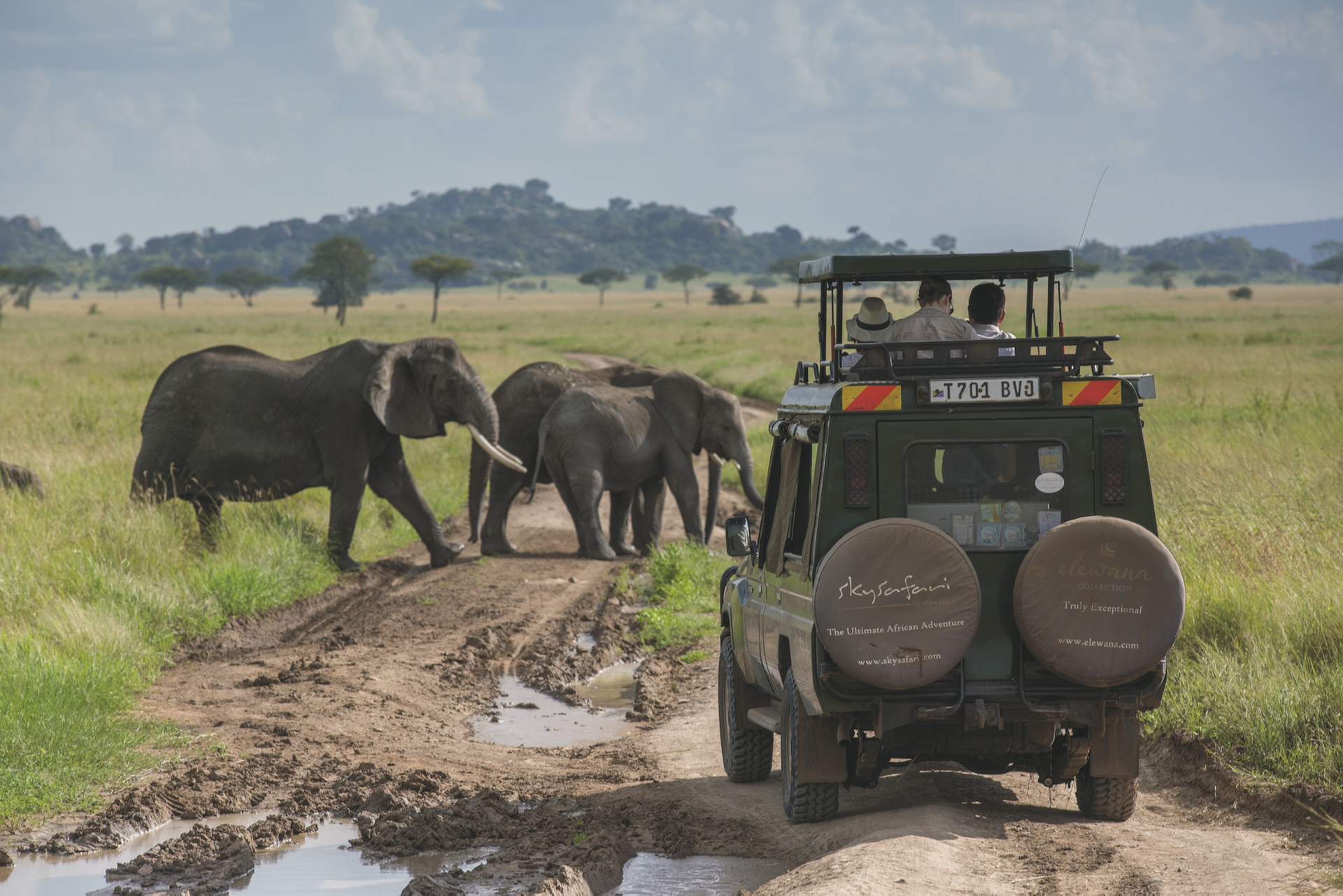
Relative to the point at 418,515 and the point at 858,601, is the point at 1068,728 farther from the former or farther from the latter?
the point at 418,515

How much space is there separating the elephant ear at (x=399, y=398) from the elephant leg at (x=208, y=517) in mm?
1921

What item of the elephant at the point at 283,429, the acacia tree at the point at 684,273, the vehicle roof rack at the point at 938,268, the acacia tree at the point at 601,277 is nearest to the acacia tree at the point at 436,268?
the acacia tree at the point at 601,277

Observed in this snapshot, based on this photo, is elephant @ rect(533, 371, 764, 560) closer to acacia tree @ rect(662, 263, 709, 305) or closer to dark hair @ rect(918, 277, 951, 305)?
dark hair @ rect(918, 277, 951, 305)

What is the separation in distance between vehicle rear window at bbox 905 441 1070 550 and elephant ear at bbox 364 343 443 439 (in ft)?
29.4

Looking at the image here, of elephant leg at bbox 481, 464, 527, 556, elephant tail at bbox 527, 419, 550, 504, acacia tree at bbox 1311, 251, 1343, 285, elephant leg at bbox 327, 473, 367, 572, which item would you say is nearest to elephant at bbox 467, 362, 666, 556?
elephant leg at bbox 481, 464, 527, 556

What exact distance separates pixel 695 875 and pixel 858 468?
1.81m

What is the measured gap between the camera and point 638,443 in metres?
14.6

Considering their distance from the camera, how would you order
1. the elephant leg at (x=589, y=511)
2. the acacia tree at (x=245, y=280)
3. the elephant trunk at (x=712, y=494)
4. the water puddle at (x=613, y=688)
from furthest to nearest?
the acacia tree at (x=245, y=280) → the elephant trunk at (x=712, y=494) → the elephant leg at (x=589, y=511) → the water puddle at (x=613, y=688)

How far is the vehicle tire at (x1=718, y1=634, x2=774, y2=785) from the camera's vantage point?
668cm

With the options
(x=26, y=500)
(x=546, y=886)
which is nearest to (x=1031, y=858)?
(x=546, y=886)

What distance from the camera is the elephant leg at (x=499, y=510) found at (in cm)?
1498

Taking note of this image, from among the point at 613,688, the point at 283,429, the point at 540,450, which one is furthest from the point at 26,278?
the point at 613,688

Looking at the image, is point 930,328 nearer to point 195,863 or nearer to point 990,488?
point 990,488

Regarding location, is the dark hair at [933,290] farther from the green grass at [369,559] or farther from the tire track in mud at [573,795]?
the green grass at [369,559]
